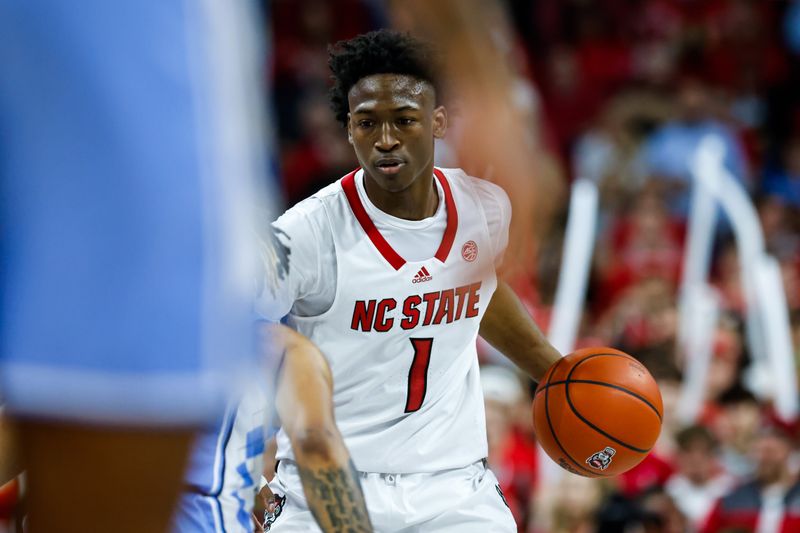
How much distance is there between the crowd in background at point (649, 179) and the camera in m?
7.08

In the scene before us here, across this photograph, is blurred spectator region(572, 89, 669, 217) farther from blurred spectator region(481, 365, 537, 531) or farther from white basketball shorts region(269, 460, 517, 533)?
white basketball shorts region(269, 460, 517, 533)

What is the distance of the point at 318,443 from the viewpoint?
9.02ft

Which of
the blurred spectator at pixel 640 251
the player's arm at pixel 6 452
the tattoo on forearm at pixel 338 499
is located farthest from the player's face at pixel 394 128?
the blurred spectator at pixel 640 251

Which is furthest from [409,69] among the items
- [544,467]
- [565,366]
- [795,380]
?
[795,380]

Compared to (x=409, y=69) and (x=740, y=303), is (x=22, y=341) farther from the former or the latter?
(x=740, y=303)

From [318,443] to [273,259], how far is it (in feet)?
3.29

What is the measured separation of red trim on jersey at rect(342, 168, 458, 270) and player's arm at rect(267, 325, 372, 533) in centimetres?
105

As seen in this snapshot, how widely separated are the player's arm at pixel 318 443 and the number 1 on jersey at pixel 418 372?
3.34 feet

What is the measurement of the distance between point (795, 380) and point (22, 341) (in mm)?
7857

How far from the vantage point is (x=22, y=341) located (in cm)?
146

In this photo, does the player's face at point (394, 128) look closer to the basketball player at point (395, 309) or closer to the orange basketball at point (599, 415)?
the basketball player at point (395, 309)

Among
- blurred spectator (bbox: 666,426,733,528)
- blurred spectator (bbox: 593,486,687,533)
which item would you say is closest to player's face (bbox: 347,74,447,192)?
blurred spectator (bbox: 593,486,687,533)

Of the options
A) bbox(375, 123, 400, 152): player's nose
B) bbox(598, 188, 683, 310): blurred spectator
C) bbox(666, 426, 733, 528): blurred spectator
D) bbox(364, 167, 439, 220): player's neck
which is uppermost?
bbox(375, 123, 400, 152): player's nose

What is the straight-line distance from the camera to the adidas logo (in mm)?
3928
